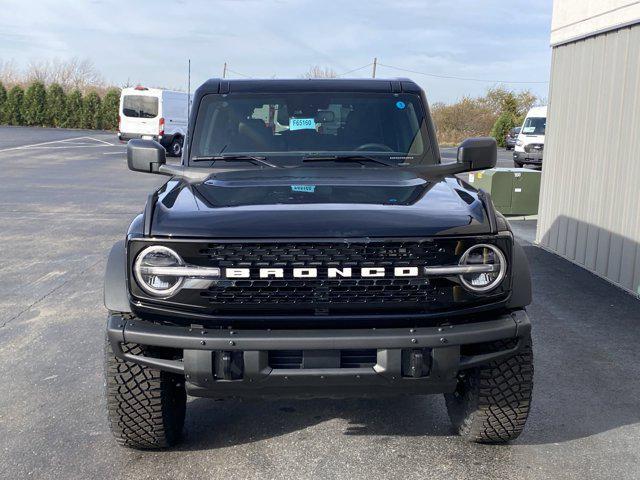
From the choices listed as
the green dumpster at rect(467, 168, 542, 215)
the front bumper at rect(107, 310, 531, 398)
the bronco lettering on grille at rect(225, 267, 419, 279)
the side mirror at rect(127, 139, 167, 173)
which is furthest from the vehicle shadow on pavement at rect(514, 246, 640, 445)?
the green dumpster at rect(467, 168, 542, 215)

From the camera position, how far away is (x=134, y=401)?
3.62 m

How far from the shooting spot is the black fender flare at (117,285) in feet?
11.1

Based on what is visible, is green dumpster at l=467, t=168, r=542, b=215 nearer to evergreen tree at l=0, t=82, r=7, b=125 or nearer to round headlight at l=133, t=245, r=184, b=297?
round headlight at l=133, t=245, r=184, b=297

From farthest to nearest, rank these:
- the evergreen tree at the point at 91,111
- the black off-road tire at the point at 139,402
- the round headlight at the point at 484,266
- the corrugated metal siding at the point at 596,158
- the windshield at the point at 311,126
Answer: the evergreen tree at the point at 91,111 → the corrugated metal siding at the point at 596,158 → the windshield at the point at 311,126 → the black off-road tire at the point at 139,402 → the round headlight at the point at 484,266

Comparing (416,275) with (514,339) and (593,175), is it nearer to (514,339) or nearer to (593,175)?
(514,339)

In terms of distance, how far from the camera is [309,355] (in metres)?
3.23

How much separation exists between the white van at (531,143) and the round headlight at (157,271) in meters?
23.5

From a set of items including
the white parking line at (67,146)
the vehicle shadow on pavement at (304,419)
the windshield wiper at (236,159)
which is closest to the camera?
the vehicle shadow on pavement at (304,419)

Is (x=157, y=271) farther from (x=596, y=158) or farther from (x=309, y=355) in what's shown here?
(x=596, y=158)

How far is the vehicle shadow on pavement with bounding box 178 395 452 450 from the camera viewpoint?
4125 millimetres

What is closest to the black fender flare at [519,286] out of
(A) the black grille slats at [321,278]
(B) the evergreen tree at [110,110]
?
(A) the black grille slats at [321,278]

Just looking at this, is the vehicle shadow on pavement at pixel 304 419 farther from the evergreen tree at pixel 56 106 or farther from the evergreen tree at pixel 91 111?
the evergreen tree at pixel 56 106

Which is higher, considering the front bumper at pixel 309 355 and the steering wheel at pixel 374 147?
the steering wheel at pixel 374 147

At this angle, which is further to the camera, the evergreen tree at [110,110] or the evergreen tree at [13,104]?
the evergreen tree at [110,110]
